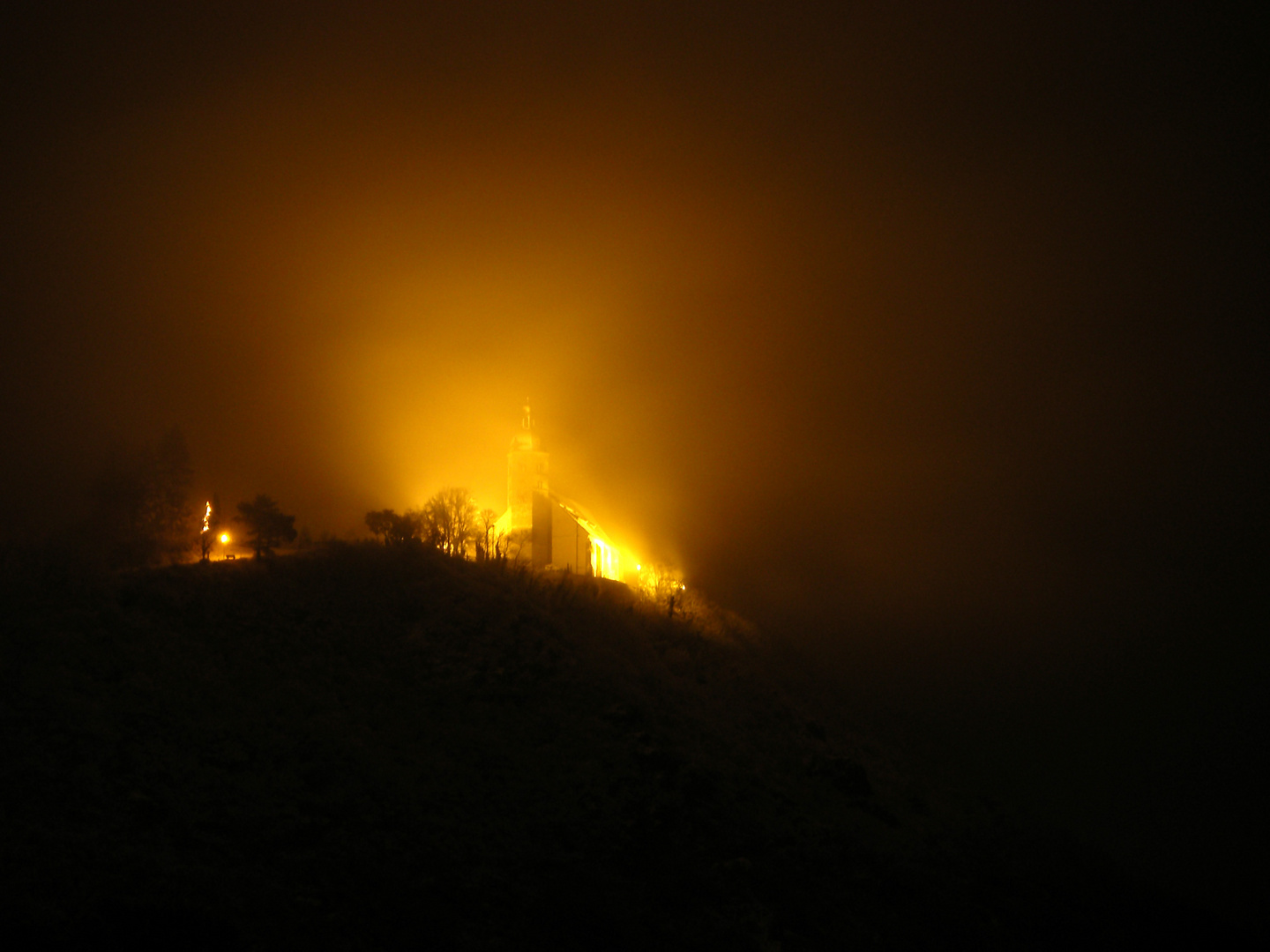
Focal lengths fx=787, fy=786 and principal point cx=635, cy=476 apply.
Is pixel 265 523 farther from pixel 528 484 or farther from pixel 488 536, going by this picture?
pixel 528 484

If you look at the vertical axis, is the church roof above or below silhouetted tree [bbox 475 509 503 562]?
above

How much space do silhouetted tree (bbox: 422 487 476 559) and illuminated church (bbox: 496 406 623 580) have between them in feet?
15.5

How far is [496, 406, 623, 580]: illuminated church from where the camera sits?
2323 inches

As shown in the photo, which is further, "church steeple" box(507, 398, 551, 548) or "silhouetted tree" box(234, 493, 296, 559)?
"church steeple" box(507, 398, 551, 548)

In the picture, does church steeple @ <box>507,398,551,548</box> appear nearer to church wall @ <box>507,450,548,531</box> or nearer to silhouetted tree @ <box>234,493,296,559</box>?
church wall @ <box>507,450,548,531</box>

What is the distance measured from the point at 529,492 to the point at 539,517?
209 cm

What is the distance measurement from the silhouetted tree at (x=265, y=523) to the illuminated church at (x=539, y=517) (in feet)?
61.2

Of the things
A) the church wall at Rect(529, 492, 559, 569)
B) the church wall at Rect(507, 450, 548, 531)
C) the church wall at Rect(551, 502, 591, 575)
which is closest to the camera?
the church wall at Rect(529, 492, 559, 569)

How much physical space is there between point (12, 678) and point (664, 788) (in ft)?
54.7

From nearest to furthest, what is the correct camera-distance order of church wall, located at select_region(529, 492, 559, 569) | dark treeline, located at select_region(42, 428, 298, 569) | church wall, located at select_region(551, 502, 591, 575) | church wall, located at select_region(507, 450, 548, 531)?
dark treeline, located at select_region(42, 428, 298, 569), church wall, located at select_region(529, 492, 559, 569), church wall, located at select_region(507, 450, 548, 531), church wall, located at select_region(551, 502, 591, 575)

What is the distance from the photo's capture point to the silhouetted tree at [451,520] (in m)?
46.2

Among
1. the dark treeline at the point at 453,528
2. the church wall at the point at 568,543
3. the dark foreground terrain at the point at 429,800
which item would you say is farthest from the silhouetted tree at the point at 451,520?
the dark foreground terrain at the point at 429,800

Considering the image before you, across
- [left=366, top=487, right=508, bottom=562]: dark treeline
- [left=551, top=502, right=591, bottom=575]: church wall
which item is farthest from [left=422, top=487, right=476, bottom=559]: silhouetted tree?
[left=551, top=502, right=591, bottom=575]: church wall

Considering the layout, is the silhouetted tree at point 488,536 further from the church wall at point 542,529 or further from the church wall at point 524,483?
the church wall at point 542,529
